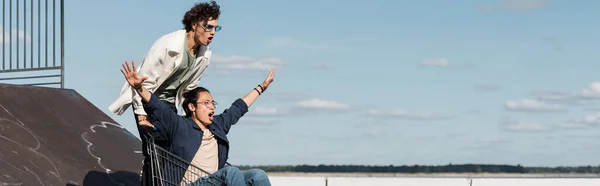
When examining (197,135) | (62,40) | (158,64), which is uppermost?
(62,40)

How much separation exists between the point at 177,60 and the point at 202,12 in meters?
0.39

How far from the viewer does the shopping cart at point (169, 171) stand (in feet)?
19.0

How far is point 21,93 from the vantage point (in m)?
9.88

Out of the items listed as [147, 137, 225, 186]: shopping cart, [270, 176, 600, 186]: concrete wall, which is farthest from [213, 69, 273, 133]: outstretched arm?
[270, 176, 600, 186]: concrete wall

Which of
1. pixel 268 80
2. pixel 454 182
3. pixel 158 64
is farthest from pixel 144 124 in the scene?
pixel 454 182

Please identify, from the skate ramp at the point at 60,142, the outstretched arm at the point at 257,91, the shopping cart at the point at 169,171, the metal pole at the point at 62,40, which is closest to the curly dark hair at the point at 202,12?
the outstretched arm at the point at 257,91

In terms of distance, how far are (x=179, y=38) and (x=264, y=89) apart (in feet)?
2.05

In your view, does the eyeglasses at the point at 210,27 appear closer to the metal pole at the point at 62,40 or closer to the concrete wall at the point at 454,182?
the metal pole at the point at 62,40

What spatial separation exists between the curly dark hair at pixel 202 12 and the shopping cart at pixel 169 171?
107 cm

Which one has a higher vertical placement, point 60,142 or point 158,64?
point 158,64

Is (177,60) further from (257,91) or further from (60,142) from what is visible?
(60,142)

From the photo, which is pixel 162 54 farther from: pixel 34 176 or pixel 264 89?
pixel 34 176

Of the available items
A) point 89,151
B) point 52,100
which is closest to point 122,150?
point 89,151

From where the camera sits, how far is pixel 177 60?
6.80 metres
